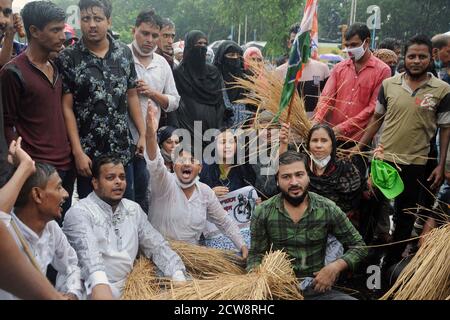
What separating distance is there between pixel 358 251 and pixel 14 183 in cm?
182

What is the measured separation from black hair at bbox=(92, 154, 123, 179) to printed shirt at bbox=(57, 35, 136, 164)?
0.20 meters

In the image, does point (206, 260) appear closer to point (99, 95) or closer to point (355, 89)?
point (99, 95)

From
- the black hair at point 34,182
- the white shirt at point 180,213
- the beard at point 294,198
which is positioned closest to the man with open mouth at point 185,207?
the white shirt at point 180,213

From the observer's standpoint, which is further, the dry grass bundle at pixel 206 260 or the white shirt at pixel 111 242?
the dry grass bundle at pixel 206 260

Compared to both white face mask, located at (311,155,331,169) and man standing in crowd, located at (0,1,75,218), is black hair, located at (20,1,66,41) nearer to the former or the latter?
man standing in crowd, located at (0,1,75,218)

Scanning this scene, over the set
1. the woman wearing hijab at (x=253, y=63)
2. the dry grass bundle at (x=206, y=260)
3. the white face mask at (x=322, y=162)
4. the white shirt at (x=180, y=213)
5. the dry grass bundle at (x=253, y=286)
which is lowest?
the dry grass bundle at (x=206, y=260)

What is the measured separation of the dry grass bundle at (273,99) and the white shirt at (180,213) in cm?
90

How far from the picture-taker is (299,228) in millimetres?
3025

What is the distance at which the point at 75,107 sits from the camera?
3291 millimetres

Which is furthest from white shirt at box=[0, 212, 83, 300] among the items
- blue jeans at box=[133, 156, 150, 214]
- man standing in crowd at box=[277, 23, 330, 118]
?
man standing in crowd at box=[277, 23, 330, 118]

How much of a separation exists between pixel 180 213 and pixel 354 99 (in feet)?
5.69

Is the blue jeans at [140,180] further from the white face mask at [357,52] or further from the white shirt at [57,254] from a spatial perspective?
the white face mask at [357,52]

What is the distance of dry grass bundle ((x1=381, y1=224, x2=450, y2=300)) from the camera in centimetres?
254

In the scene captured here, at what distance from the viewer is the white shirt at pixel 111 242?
9.13 ft
